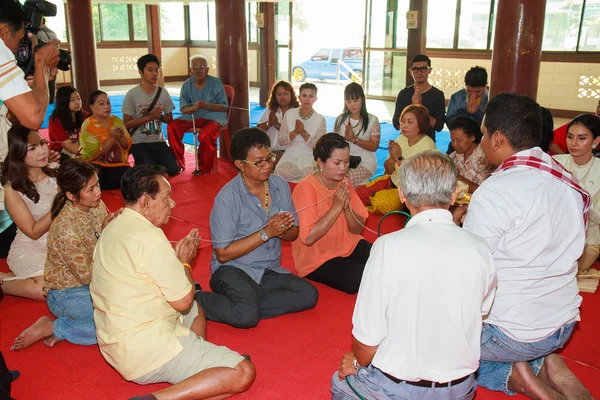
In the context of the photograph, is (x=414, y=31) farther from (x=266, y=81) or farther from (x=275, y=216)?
(x=275, y=216)

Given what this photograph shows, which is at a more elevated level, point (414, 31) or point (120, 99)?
point (414, 31)

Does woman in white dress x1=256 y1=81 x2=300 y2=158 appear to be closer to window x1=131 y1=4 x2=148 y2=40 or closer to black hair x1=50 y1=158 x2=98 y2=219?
black hair x1=50 y1=158 x2=98 y2=219

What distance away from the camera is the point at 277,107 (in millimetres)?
6301

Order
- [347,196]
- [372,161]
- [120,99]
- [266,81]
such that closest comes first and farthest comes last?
[347,196] → [372,161] → [266,81] → [120,99]

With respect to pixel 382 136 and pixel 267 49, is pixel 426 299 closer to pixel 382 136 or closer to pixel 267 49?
pixel 382 136

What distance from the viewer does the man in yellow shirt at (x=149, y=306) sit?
215cm

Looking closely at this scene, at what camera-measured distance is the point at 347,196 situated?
128 inches

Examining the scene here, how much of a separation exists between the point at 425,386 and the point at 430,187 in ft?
2.16

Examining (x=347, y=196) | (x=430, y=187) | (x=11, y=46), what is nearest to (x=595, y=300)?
(x=347, y=196)

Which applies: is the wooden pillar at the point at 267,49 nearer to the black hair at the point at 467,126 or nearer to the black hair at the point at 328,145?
the black hair at the point at 467,126

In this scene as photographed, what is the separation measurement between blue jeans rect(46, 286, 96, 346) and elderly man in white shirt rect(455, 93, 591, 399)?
1946mm

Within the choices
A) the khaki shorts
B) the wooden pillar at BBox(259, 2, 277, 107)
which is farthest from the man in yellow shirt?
the wooden pillar at BBox(259, 2, 277, 107)

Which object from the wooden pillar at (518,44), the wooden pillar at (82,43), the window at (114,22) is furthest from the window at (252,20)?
the wooden pillar at (518,44)

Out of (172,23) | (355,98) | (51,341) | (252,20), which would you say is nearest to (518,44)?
(355,98)
